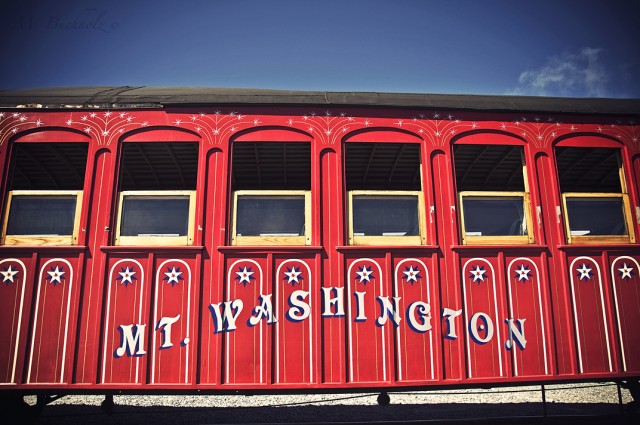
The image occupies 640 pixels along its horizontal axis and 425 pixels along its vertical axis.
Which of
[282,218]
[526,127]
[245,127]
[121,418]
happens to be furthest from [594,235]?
[121,418]

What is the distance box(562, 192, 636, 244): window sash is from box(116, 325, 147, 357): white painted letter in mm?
5202

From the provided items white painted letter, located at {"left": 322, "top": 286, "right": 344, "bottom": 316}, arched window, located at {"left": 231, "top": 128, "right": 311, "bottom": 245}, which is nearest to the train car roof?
arched window, located at {"left": 231, "top": 128, "right": 311, "bottom": 245}

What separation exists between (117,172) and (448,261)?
13.6 ft

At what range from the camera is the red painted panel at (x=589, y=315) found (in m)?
4.32

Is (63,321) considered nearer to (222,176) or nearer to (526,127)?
(222,176)

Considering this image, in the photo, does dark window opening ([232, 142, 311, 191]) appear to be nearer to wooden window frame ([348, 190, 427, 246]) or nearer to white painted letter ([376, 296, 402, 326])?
wooden window frame ([348, 190, 427, 246])

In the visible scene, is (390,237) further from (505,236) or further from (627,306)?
(627,306)

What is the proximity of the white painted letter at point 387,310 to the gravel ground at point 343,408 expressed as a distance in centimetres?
239

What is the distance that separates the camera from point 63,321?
406 centimetres

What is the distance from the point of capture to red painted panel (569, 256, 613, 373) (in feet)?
14.2

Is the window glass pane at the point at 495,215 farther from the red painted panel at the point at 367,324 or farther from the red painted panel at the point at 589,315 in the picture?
the red painted panel at the point at 367,324

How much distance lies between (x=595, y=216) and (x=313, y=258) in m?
3.72

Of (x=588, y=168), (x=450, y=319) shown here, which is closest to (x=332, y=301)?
(x=450, y=319)

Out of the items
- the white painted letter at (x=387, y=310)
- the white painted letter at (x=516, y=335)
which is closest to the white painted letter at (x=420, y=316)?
the white painted letter at (x=387, y=310)
